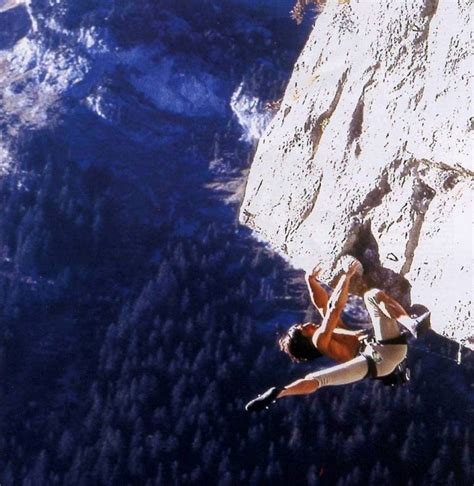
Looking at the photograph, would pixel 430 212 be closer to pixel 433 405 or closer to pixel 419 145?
pixel 419 145

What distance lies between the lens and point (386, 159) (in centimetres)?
920

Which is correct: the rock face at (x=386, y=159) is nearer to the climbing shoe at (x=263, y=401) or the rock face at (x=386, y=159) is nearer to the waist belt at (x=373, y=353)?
the waist belt at (x=373, y=353)

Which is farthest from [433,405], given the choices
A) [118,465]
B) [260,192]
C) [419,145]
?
[419,145]

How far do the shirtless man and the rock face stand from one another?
37 centimetres

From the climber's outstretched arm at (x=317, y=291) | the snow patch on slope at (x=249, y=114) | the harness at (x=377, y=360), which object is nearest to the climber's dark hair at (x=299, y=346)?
the climber's outstretched arm at (x=317, y=291)

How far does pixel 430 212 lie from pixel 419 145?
3.00ft

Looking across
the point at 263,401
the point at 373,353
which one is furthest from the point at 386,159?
the point at 263,401

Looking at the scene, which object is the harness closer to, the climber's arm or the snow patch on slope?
the climber's arm

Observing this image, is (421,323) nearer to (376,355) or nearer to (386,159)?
(376,355)

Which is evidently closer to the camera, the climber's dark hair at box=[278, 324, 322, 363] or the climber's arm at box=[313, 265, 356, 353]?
the climber's arm at box=[313, 265, 356, 353]

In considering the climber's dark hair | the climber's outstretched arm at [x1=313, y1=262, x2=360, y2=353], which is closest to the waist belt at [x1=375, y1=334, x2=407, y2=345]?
the climber's outstretched arm at [x1=313, y1=262, x2=360, y2=353]

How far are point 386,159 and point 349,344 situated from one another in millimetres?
2802

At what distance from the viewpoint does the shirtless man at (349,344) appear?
8.48 meters

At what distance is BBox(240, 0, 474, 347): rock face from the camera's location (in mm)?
8086
